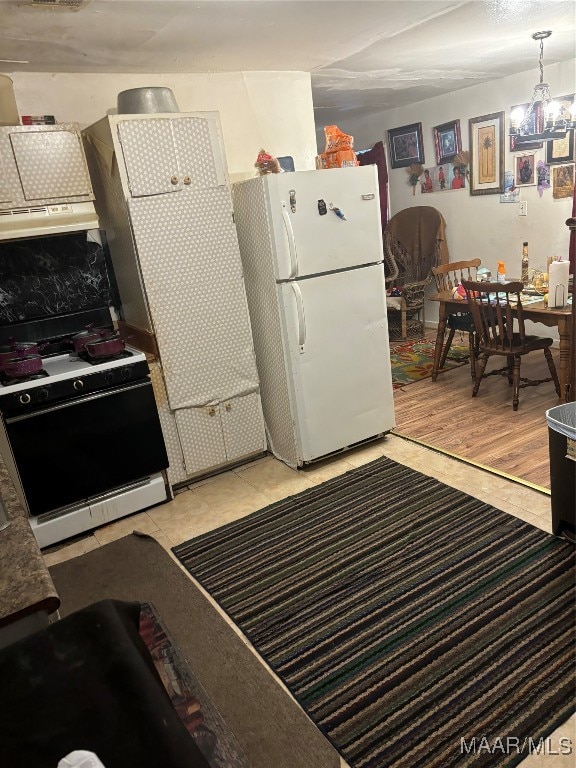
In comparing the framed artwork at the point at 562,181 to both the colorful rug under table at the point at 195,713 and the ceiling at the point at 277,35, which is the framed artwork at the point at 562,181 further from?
the colorful rug under table at the point at 195,713

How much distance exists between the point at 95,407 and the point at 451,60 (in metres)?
3.48

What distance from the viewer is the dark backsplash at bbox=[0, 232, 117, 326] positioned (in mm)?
3029

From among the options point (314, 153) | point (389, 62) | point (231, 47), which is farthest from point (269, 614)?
point (389, 62)

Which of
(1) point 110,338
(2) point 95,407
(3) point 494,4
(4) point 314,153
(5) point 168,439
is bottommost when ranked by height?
(5) point 168,439

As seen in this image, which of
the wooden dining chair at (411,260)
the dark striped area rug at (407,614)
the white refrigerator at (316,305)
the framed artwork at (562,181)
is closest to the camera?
the dark striped area rug at (407,614)

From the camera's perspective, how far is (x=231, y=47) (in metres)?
2.93

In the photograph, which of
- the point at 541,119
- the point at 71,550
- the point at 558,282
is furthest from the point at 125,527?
the point at 541,119

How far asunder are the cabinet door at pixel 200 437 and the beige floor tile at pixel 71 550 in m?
0.67

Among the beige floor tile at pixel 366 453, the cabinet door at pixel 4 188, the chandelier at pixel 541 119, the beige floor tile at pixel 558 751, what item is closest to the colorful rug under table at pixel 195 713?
the beige floor tile at pixel 558 751

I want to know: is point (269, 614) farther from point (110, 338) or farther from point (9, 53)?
point (9, 53)

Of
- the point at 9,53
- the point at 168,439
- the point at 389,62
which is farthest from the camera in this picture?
the point at 389,62

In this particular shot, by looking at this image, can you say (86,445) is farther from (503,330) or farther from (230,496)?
(503,330)

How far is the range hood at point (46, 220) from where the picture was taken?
273cm

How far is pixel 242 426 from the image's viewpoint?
3467 millimetres
